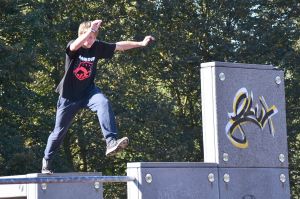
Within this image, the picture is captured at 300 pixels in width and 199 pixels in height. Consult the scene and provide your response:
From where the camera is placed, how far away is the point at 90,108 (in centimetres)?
788

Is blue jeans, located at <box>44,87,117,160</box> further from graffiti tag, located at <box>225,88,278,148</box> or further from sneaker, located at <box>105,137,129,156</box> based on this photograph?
graffiti tag, located at <box>225,88,278,148</box>

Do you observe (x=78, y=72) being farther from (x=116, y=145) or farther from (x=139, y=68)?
(x=139, y=68)

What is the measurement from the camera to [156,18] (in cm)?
2594

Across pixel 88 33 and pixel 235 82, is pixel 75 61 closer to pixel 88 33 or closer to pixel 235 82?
pixel 88 33

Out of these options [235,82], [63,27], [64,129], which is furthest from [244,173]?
[63,27]

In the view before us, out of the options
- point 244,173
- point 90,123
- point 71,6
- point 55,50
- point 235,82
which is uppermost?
point 71,6

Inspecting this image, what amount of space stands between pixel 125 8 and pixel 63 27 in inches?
97.1

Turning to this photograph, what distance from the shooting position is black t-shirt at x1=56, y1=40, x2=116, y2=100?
7801 millimetres

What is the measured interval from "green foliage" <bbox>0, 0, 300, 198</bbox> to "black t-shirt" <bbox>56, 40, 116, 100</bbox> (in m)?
13.1

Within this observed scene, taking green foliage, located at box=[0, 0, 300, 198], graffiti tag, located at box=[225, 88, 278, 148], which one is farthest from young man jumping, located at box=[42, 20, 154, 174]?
green foliage, located at box=[0, 0, 300, 198]

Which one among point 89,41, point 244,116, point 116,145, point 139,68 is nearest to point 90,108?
point 116,145

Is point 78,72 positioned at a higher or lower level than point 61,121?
higher

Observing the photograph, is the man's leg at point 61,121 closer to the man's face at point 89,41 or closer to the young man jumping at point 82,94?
the young man jumping at point 82,94

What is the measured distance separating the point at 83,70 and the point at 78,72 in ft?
0.17
